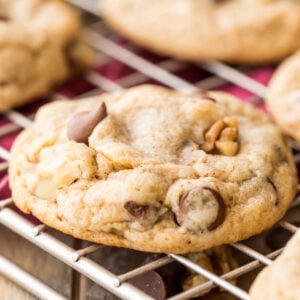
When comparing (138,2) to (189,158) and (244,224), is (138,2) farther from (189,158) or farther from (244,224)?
(244,224)

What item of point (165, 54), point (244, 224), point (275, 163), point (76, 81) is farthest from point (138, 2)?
point (244, 224)

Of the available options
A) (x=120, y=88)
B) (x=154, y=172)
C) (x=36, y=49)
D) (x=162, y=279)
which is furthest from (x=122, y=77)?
(x=162, y=279)

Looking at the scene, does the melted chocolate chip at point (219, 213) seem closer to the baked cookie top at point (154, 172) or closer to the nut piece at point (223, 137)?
the baked cookie top at point (154, 172)

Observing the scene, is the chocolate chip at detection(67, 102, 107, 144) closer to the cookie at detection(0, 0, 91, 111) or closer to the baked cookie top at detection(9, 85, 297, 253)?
the baked cookie top at detection(9, 85, 297, 253)

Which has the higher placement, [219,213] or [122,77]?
[219,213]

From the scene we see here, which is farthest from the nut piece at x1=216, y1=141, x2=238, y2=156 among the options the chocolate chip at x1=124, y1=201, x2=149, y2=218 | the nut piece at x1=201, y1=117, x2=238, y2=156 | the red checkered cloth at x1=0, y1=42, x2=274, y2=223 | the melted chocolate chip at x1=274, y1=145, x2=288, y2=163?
the red checkered cloth at x1=0, y1=42, x2=274, y2=223

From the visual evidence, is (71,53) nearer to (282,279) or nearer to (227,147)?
(227,147)
